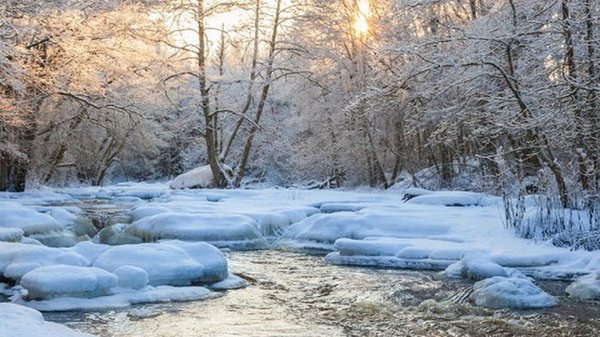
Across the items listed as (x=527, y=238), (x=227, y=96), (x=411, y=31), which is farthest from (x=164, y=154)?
(x=527, y=238)

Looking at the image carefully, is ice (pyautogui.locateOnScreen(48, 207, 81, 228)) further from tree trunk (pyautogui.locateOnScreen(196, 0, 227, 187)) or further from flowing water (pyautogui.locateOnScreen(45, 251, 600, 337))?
tree trunk (pyautogui.locateOnScreen(196, 0, 227, 187))

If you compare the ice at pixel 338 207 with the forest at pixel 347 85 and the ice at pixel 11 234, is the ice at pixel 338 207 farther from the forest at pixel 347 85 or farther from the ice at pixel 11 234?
the ice at pixel 11 234

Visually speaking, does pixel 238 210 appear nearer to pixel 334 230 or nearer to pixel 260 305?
pixel 334 230

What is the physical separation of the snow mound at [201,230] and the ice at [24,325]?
250 inches

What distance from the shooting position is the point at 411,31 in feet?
73.6

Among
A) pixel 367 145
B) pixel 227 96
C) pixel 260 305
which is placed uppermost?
pixel 227 96

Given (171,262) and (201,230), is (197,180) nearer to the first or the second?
(201,230)

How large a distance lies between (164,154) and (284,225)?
3318 centimetres

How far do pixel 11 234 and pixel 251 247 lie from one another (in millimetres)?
4286

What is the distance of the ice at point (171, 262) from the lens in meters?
8.37

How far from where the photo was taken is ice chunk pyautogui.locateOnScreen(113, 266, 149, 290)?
25.8ft

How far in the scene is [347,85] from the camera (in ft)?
85.2

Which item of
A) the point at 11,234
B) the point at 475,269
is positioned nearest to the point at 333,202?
the point at 475,269

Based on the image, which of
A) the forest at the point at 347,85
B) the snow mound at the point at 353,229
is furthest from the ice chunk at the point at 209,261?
the forest at the point at 347,85
